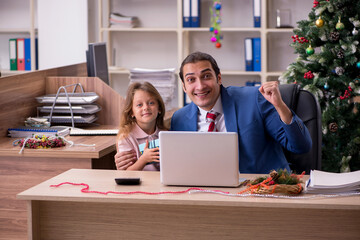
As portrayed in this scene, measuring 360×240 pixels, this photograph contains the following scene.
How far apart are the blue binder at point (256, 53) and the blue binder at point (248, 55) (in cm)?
3

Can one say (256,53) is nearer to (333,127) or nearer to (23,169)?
(333,127)

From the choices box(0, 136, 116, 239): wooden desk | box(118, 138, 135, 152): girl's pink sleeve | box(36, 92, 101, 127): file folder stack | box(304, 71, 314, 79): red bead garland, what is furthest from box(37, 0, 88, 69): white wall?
box(118, 138, 135, 152): girl's pink sleeve

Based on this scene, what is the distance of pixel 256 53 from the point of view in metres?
5.05

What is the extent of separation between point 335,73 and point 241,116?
1.48 m

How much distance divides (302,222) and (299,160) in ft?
2.37

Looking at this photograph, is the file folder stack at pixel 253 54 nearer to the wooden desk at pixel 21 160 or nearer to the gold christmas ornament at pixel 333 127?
the gold christmas ornament at pixel 333 127

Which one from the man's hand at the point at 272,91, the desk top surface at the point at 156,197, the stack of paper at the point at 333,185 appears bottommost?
the desk top surface at the point at 156,197

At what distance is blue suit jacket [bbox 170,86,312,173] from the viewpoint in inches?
91.1

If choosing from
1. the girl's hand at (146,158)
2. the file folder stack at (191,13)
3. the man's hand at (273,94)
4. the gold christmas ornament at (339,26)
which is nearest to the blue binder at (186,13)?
the file folder stack at (191,13)

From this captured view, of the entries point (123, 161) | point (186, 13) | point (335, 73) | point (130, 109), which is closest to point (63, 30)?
point (186, 13)

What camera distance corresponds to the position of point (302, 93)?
8.14 ft

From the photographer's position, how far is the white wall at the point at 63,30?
210 inches

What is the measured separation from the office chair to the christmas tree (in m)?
1.08

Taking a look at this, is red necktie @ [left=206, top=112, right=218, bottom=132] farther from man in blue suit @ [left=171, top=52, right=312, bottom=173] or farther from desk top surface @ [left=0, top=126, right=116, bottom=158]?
desk top surface @ [left=0, top=126, right=116, bottom=158]
